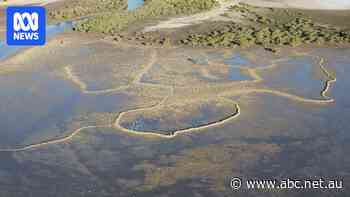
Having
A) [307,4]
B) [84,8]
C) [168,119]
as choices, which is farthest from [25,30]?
[307,4]

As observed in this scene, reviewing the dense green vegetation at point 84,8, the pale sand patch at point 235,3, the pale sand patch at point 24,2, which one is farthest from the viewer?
the pale sand patch at point 24,2

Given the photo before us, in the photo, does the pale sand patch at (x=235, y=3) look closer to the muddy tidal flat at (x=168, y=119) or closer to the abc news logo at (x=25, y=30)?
the muddy tidal flat at (x=168, y=119)

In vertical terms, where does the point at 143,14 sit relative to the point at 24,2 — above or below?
above

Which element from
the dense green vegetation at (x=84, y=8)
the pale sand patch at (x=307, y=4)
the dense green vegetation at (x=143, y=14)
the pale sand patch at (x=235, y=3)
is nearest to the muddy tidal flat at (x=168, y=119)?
the dense green vegetation at (x=143, y=14)

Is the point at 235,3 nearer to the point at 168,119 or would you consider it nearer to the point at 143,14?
the point at 143,14

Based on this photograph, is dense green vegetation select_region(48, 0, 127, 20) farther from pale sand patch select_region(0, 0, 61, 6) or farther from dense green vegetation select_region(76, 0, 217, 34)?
dense green vegetation select_region(76, 0, 217, 34)

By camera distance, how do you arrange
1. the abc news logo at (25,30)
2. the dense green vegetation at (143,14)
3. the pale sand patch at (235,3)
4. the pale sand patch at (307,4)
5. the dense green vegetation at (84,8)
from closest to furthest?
the abc news logo at (25,30) < the dense green vegetation at (143,14) < the pale sand patch at (235,3) < the pale sand patch at (307,4) < the dense green vegetation at (84,8)

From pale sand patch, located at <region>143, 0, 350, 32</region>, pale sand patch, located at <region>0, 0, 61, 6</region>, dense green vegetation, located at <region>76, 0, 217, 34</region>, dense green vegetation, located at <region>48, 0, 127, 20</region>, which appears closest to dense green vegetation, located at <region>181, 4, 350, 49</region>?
pale sand patch, located at <region>143, 0, 350, 32</region>
